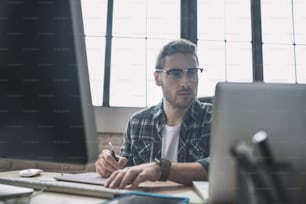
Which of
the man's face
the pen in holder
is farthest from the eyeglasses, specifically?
the pen in holder

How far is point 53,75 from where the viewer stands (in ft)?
1.29

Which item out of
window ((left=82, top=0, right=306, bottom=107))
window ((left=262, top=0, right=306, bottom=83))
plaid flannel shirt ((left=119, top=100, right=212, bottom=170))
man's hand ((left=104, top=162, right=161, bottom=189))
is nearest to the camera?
man's hand ((left=104, top=162, right=161, bottom=189))

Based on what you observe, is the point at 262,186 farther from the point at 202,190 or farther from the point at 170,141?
the point at 170,141

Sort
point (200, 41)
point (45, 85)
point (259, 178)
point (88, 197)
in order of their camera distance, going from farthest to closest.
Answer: point (200, 41)
point (88, 197)
point (45, 85)
point (259, 178)

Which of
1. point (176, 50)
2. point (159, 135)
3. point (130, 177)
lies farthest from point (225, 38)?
point (130, 177)

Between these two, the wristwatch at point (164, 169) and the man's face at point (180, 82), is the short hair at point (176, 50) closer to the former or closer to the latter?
the man's face at point (180, 82)

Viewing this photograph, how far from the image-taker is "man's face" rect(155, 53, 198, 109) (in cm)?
124

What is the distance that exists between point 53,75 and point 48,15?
84 millimetres

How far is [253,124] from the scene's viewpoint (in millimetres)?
405

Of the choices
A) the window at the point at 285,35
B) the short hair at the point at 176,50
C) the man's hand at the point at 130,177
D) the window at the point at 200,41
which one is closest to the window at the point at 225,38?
the window at the point at 200,41

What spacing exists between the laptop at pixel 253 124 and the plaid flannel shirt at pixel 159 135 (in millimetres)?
669

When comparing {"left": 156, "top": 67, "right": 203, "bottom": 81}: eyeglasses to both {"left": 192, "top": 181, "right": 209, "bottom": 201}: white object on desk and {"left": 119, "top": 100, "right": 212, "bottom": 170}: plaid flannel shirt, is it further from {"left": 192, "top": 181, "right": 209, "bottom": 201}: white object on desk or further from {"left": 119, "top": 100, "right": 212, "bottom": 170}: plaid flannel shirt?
{"left": 192, "top": 181, "right": 209, "bottom": 201}: white object on desk

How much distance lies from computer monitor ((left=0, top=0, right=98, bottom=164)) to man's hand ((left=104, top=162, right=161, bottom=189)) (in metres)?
0.18

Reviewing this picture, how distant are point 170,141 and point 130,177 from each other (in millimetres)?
702
